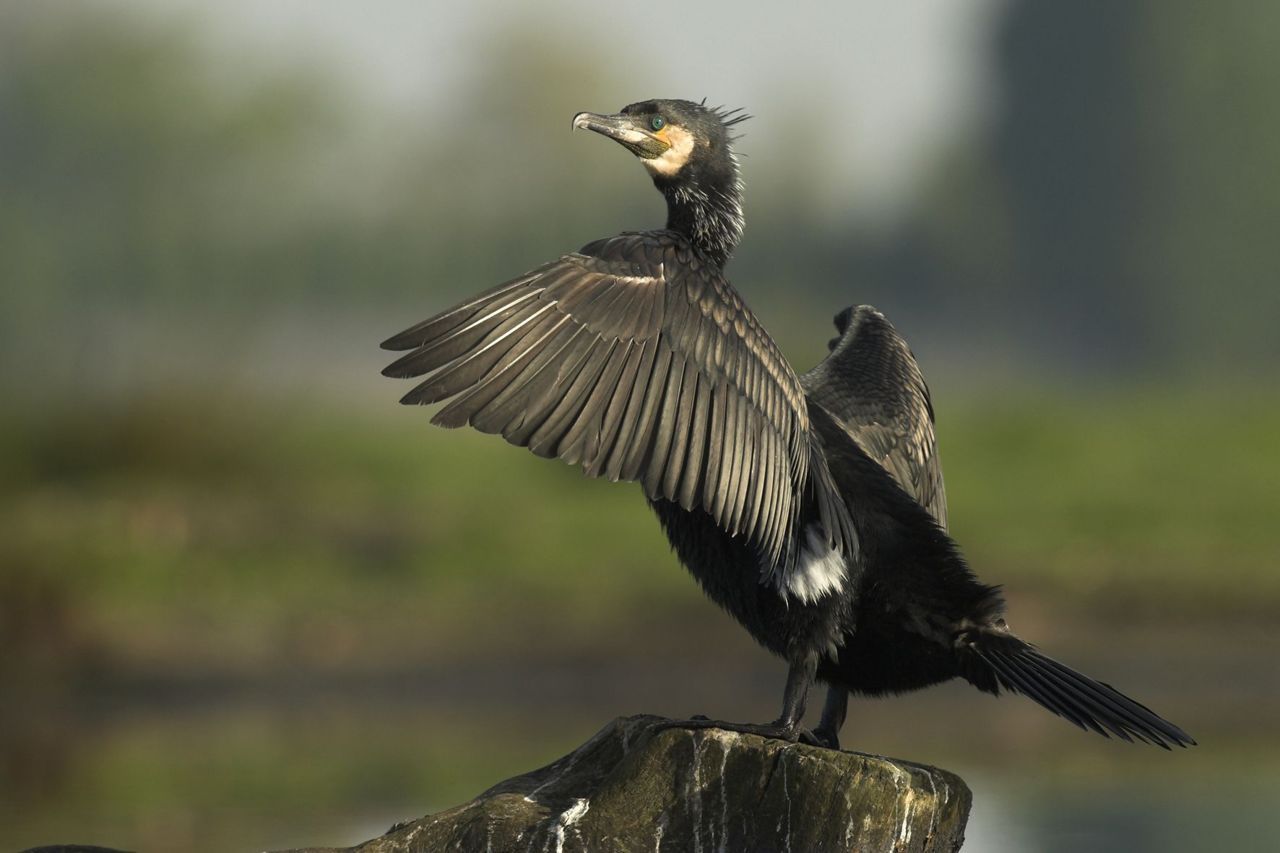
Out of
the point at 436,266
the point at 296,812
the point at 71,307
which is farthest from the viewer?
the point at 436,266

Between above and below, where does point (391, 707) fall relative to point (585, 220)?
below

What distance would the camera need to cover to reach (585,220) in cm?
3131

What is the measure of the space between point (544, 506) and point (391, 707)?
8.93ft

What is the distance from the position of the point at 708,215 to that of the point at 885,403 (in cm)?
114

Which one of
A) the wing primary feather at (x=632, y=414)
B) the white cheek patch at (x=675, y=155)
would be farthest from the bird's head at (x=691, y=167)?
the wing primary feather at (x=632, y=414)

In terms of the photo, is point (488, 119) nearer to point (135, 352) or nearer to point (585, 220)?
point (585, 220)

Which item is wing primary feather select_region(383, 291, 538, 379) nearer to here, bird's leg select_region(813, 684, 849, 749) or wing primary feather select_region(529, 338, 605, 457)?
wing primary feather select_region(529, 338, 605, 457)

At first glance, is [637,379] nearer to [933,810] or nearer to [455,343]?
[455,343]

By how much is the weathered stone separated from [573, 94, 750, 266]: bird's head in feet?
4.78

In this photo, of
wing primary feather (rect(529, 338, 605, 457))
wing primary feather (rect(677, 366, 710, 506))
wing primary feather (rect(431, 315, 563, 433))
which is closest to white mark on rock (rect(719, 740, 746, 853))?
wing primary feather (rect(677, 366, 710, 506))

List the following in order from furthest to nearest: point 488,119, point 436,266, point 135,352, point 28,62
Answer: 1. point 488,119
2. point 436,266
3. point 28,62
4. point 135,352

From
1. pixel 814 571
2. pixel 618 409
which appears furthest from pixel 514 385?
pixel 814 571

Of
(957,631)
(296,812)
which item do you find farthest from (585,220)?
(957,631)

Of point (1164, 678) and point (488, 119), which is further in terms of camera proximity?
point (488, 119)
